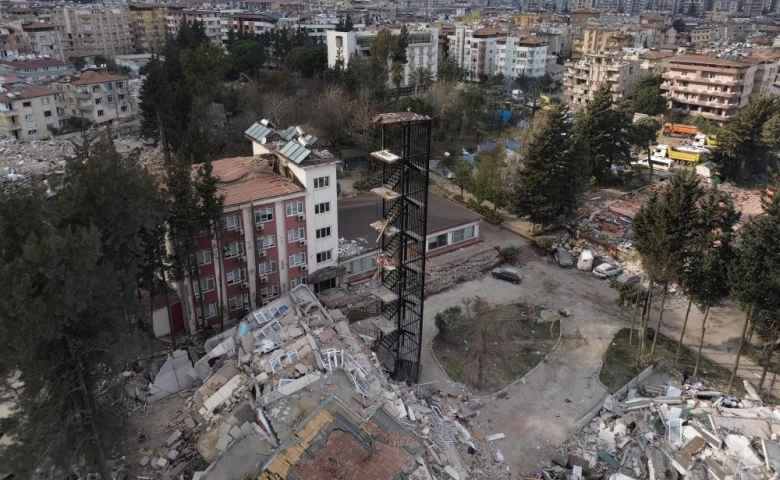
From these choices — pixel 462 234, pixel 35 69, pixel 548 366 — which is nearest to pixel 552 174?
pixel 462 234

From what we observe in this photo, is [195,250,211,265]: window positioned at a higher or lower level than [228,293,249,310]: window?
higher

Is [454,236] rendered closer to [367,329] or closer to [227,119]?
[367,329]

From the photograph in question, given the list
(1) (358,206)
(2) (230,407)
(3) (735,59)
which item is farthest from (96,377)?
(3) (735,59)

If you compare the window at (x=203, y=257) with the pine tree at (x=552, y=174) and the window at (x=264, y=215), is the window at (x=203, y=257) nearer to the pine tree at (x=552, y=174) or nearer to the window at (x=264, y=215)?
the window at (x=264, y=215)

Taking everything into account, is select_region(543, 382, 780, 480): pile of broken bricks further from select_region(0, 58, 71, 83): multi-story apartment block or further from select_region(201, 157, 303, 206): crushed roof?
select_region(0, 58, 71, 83): multi-story apartment block

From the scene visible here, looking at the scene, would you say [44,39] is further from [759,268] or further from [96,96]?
[759,268]

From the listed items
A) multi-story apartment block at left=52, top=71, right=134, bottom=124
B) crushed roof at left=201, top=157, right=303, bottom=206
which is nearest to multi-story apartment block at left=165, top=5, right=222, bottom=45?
multi-story apartment block at left=52, top=71, right=134, bottom=124
